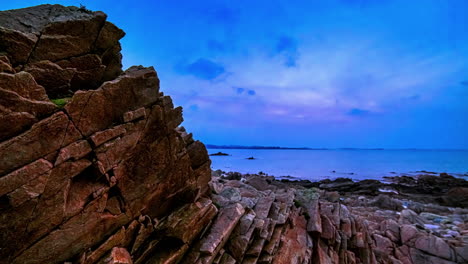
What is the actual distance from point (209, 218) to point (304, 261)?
730 centimetres

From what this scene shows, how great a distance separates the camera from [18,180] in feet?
25.6

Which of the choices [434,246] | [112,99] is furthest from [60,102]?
[434,246]

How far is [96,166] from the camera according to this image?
9609 millimetres

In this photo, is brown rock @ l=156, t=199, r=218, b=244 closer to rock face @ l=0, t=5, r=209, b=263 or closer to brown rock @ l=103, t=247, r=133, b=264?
rock face @ l=0, t=5, r=209, b=263

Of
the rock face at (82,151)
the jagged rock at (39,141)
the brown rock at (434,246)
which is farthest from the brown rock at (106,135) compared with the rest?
the brown rock at (434,246)

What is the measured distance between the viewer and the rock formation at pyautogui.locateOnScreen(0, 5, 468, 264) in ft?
26.7

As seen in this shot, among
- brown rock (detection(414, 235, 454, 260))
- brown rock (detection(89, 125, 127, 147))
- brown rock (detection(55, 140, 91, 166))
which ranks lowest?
brown rock (detection(414, 235, 454, 260))

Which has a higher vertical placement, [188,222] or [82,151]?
[82,151]

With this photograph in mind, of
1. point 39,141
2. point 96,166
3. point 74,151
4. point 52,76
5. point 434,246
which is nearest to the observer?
point 39,141

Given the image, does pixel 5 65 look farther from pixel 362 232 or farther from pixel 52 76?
pixel 362 232

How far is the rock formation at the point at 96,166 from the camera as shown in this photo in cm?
812

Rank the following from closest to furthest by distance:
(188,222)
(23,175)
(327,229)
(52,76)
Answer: (23,175), (52,76), (188,222), (327,229)

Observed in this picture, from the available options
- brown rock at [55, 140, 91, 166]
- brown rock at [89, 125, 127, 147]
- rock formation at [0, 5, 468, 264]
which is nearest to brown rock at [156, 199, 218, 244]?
rock formation at [0, 5, 468, 264]

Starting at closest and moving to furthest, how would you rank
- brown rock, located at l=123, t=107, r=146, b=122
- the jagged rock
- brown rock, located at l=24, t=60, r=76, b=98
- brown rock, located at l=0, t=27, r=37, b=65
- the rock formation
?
the jagged rock < the rock formation < brown rock, located at l=0, t=27, r=37, b=65 < brown rock, located at l=24, t=60, r=76, b=98 < brown rock, located at l=123, t=107, r=146, b=122
